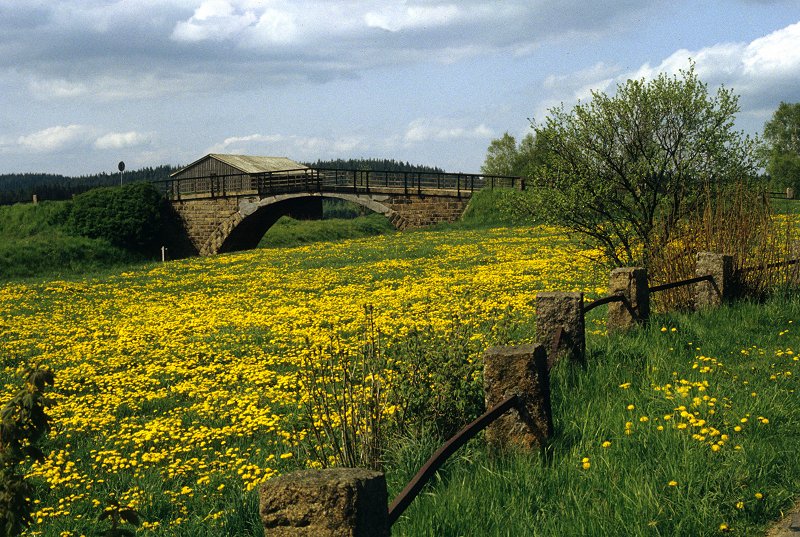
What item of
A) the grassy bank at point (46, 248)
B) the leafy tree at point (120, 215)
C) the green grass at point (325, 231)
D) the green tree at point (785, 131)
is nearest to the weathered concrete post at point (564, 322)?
the grassy bank at point (46, 248)

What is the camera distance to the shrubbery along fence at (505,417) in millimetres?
3164

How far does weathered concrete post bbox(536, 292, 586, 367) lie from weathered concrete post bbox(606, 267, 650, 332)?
5.98ft

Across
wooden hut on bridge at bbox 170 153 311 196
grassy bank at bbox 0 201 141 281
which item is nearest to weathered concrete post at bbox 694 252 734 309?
grassy bank at bbox 0 201 141 281

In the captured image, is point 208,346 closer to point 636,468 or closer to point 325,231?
Answer: point 636,468

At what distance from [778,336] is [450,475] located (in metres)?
5.76

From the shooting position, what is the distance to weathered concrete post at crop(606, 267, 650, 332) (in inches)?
367

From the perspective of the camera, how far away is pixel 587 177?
14344 mm

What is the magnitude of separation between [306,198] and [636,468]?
45607 millimetres

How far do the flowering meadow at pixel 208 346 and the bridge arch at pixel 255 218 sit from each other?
44.4 ft

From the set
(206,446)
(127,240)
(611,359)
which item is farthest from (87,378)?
(127,240)

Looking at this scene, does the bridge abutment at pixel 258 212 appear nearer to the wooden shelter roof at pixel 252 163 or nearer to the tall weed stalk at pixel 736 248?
the wooden shelter roof at pixel 252 163

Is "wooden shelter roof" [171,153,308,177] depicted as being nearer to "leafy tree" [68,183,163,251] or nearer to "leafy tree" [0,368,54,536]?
"leafy tree" [68,183,163,251]

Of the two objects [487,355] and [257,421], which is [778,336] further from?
[257,421]

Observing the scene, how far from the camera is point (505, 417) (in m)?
5.41
